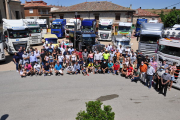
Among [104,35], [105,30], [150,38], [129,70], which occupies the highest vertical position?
[105,30]

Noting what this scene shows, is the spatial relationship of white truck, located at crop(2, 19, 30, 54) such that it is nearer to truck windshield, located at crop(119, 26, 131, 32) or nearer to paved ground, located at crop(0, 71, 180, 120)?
paved ground, located at crop(0, 71, 180, 120)

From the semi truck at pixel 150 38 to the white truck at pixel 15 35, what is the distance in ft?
40.1

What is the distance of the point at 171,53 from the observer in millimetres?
9984

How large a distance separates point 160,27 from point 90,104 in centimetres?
1440

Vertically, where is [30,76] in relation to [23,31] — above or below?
below

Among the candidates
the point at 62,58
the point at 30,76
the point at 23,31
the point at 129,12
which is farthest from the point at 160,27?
the point at 129,12

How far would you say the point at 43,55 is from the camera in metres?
11.7

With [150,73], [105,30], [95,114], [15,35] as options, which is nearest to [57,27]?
[105,30]

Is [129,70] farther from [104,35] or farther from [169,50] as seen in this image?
[104,35]

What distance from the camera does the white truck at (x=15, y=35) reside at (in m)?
15.5

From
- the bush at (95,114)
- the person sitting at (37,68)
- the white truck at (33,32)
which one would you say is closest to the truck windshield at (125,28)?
the white truck at (33,32)

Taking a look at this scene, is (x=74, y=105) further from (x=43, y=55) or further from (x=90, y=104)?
(x=43, y=55)

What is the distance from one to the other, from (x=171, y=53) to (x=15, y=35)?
1440cm

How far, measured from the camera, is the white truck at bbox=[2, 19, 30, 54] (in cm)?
1552
